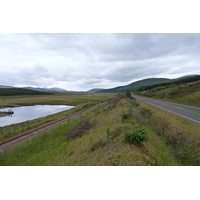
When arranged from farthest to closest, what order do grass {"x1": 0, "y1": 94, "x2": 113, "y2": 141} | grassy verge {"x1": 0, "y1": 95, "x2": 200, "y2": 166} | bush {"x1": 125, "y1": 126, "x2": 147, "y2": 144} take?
grass {"x1": 0, "y1": 94, "x2": 113, "y2": 141}, bush {"x1": 125, "y1": 126, "x2": 147, "y2": 144}, grassy verge {"x1": 0, "y1": 95, "x2": 200, "y2": 166}

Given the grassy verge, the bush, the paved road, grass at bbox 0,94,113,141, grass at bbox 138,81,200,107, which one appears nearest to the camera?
the grassy verge

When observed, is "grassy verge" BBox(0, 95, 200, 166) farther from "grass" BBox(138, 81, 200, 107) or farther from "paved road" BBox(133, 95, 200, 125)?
"grass" BBox(138, 81, 200, 107)

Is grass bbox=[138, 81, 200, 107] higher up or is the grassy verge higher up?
grass bbox=[138, 81, 200, 107]

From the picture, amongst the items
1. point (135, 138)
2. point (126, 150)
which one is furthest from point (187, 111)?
point (126, 150)

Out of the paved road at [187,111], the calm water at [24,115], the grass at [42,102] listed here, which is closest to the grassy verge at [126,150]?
the paved road at [187,111]

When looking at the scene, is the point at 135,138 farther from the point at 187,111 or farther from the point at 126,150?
the point at 187,111

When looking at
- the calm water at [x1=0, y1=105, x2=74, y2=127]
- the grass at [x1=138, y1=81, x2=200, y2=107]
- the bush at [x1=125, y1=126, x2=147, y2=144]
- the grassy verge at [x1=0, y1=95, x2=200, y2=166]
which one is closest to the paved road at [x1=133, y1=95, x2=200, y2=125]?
the grassy verge at [x1=0, y1=95, x2=200, y2=166]

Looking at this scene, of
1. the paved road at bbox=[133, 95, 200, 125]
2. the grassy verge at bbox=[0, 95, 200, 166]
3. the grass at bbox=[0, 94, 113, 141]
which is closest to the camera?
the grassy verge at bbox=[0, 95, 200, 166]

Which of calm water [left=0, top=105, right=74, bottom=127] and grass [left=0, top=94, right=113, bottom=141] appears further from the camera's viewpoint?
calm water [left=0, top=105, right=74, bottom=127]

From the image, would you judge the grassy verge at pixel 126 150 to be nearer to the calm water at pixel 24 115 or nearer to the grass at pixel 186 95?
the grass at pixel 186 95

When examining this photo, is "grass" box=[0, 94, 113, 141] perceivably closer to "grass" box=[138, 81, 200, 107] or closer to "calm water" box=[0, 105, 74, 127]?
"calm water" box=[0, 105, 74, 127]

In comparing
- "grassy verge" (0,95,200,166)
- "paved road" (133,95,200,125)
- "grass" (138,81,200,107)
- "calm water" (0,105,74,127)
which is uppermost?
"grass" (138,81,200,107)

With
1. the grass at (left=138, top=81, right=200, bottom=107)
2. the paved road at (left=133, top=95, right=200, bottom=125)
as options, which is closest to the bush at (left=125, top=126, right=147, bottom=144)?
the paved road at (left=133, top=95, right=200, bottom=125)

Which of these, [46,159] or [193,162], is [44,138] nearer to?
[46,159]
